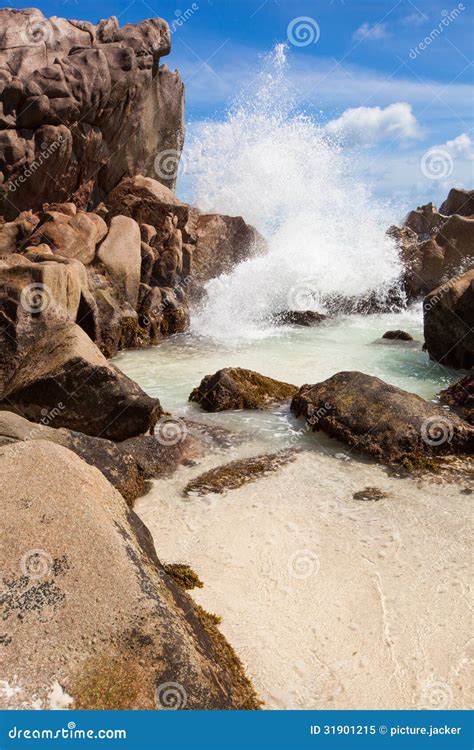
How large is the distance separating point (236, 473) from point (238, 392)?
2841 mm

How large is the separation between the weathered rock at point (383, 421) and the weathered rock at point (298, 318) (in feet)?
34.5

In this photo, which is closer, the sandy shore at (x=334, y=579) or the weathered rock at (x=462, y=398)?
the sandy shore at (x=334, y=579)

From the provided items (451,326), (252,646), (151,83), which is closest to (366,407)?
(252,646)

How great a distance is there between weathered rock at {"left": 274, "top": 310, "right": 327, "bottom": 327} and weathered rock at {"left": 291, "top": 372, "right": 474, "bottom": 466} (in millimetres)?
10516

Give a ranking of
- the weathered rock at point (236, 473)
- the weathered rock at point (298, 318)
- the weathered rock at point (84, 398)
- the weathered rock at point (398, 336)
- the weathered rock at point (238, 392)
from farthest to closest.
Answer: the weathered rock at point (298, 318), the weathered rock at point (398, 336), the weathered rock at point (238, 392), the weathered rock at point (84, 398), the weathered rock at point (236, 473)

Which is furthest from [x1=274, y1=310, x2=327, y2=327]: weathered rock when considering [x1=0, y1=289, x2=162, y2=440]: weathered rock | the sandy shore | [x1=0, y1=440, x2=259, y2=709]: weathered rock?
[x1=0, y1=440, x2=259, y2=709]: weathered rock

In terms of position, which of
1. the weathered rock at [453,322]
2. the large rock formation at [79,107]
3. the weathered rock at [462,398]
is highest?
the large rock formation at [79,107]

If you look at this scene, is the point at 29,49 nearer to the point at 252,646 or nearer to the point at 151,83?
the point at 151,83

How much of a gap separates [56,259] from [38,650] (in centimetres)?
1116

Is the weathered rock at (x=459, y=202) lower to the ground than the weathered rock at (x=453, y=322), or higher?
higher

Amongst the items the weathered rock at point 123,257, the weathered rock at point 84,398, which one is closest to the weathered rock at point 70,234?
the weathered rock at point 123,257

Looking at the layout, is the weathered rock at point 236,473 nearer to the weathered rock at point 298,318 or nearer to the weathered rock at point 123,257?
the weathered rock at point 123,257

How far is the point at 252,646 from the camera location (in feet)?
13.8

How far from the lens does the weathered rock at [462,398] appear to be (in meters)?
8.94
